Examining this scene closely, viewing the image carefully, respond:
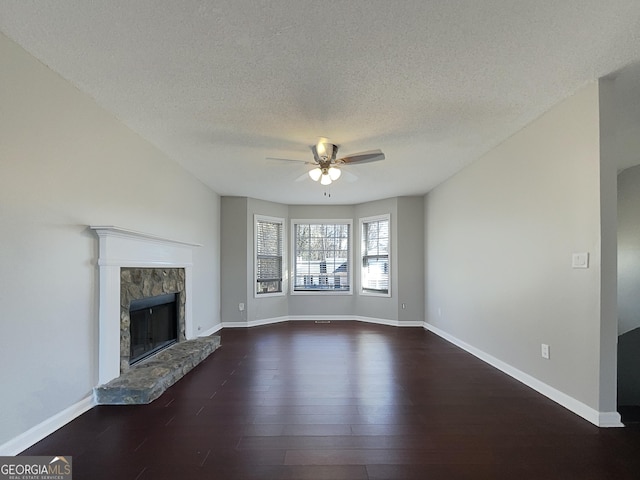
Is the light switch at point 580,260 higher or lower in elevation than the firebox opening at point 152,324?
higher

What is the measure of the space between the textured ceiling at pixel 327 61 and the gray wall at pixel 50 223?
228mm

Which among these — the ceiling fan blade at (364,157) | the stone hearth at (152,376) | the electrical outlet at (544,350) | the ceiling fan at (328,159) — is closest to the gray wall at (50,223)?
the stone hearth at (152,376)

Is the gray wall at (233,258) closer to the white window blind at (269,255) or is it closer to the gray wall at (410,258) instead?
the white window blind at (269,255)

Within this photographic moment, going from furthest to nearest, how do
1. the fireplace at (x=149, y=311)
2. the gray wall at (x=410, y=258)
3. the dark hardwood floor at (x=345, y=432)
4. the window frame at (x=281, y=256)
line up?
the window frame at (x=281, y=256) → the gray wall at (x=410, y=258) → the fireplace at (x=149, y=311) → the dark hardwood floor at (x=345, y=432)

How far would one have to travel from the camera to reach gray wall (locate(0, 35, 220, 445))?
199cm

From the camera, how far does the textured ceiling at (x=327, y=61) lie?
1732 mm

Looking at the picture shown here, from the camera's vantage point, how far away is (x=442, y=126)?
3.13 metres

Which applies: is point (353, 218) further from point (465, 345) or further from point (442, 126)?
point (442, 126)

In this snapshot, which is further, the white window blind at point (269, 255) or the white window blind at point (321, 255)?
the white window blind at point (321, 255)

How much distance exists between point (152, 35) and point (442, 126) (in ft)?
8.14

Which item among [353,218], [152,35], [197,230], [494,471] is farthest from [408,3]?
[353,218]

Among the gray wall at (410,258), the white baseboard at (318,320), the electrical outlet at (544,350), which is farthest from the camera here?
the gray wall at (410,258)

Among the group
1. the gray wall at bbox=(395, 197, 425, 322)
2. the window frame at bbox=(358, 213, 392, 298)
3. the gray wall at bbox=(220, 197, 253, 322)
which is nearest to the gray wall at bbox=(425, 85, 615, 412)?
the gray wall at bbox=(395, 197, 425, 322)

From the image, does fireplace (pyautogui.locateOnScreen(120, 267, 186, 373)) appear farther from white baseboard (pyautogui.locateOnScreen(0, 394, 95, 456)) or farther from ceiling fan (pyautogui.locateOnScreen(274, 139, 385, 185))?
ceiling fan (pyautogui.locateOnScreen(274, 139, 385, 185))
